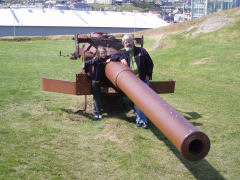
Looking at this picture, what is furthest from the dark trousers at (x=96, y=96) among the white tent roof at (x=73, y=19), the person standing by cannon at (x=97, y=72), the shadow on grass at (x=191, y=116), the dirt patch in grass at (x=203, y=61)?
the white tent roof at (x=73, y=19)

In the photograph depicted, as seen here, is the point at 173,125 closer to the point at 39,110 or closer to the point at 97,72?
the point at 97,72

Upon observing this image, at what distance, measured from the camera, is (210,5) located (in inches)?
2307

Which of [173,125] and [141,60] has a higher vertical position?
[141,60]

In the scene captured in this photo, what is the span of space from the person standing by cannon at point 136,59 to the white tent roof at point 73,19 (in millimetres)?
45149

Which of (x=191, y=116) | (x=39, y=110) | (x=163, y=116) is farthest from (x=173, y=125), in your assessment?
(x=39, y=110)

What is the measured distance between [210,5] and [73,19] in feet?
68.5

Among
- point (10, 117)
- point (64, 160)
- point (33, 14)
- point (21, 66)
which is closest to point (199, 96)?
point (10, 117)

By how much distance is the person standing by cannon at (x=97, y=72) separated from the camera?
708 cm

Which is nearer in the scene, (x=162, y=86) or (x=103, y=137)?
(x=103, y=137)

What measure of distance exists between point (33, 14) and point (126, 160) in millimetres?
52442

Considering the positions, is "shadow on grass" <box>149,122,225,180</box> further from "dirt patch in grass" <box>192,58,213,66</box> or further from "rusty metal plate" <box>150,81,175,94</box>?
"dirt patch in grass" <box>192,58,213,66</box>

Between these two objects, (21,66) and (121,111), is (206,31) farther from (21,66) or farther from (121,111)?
(121,111)

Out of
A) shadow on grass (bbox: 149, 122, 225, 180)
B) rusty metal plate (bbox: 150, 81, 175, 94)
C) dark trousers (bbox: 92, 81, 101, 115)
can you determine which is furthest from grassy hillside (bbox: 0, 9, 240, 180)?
rusty metal plate (bbox: 150, 81, 175, 94)

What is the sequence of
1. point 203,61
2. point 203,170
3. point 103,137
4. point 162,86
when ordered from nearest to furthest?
point 203,170 < point 103,137 < point 162,86 < point 203,61
